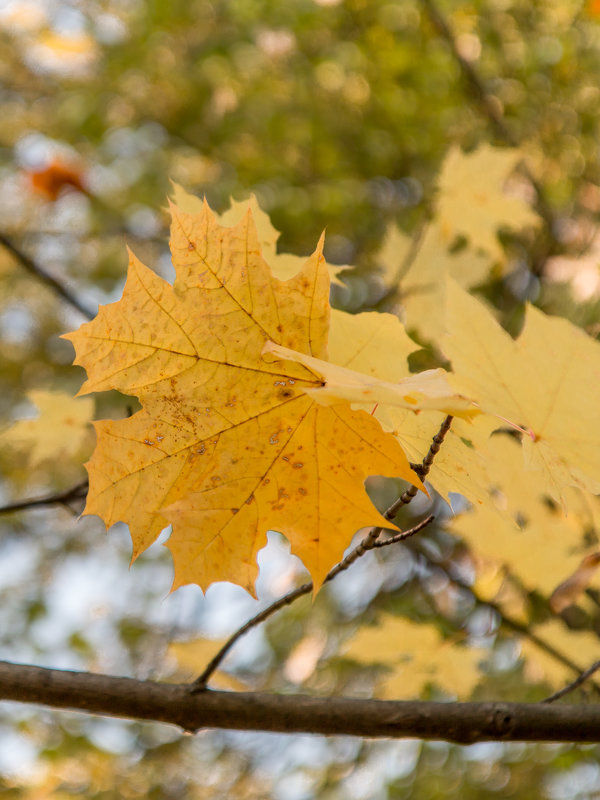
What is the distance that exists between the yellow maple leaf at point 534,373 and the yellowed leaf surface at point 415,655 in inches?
32.7

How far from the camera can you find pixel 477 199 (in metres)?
1.78

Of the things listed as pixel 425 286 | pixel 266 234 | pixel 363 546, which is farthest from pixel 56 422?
pixel 363 546

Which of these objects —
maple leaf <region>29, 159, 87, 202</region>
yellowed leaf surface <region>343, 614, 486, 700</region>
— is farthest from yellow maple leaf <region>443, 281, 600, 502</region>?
maple leaf <region>29, 159, 87, 202</region>

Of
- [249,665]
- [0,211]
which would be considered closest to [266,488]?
[249,665]

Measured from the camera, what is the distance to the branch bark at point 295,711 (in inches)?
29.4

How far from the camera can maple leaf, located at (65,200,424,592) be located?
0.70 m

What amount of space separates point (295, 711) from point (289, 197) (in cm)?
217

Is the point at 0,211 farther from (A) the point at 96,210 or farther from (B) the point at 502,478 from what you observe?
(B) the point at 502,478

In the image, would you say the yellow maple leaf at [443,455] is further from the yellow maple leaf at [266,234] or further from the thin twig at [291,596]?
the yellow maple leaf at [266,234]

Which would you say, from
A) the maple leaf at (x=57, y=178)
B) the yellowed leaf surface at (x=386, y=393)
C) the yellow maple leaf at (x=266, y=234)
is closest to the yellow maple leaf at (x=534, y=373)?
the yellowed leaf surface at (x=386, y=393)

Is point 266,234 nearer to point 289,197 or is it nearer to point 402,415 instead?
point 402,415

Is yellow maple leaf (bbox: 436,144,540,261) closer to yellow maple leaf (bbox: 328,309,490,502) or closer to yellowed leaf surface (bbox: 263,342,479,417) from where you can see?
yellow maple leaf (bbox: 328,309,490,502)

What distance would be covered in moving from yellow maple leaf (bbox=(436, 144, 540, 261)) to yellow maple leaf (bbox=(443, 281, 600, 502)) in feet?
3.82

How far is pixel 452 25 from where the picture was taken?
2680 millimetres
